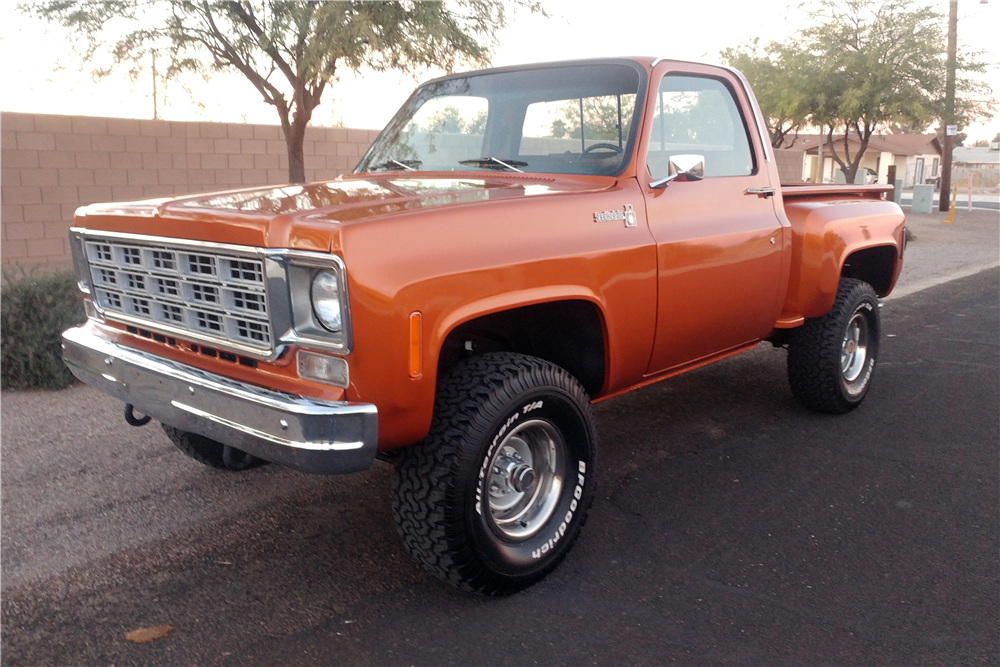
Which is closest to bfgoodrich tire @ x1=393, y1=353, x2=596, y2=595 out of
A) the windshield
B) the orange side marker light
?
the orange side marker light

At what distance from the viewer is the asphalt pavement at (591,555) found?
9.57 feet

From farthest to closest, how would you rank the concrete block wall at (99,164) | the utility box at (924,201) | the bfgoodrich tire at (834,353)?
the utility box at (924,201) < the concrete block wall at (99,164) < the bfgoodrich tire at (834,353)

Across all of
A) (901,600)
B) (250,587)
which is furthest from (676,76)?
(250,587)

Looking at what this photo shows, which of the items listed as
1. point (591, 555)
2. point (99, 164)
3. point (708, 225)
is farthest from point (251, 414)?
point (99, 164)

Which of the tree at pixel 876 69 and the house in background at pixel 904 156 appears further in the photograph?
the house in background at pixel 904 156

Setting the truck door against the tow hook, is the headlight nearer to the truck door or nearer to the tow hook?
the tow hook

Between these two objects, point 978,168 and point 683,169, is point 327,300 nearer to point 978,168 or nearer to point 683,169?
point 683,169

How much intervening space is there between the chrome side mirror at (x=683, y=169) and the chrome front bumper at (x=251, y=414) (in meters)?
1.78

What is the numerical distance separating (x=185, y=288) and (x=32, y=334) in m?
3.30

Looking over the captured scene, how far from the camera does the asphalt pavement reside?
2.92 meters

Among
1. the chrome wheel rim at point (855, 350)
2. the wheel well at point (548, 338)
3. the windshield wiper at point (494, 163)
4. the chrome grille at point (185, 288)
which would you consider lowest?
the chrome wheel rim at point (855, 350)

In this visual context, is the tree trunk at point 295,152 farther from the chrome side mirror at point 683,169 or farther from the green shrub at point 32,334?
the chrome side mirror at point 683,169

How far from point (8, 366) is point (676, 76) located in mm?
4627

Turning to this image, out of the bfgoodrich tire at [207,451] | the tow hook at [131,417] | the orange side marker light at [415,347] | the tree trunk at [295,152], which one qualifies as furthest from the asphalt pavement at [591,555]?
the tree trunk at [295,152]
